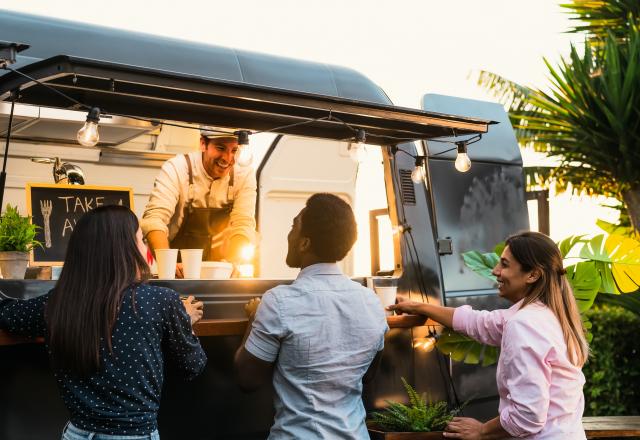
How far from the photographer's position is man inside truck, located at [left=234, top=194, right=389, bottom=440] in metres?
3.04

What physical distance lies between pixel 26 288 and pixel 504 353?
1.89 m

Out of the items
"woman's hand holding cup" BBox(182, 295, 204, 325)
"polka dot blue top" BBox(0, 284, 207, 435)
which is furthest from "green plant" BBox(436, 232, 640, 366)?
"polka dot blue top" BBox(0, 284, 207, 435)

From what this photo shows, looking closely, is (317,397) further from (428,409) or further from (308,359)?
(428,409)

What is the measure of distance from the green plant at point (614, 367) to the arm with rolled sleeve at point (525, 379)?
655 centimetres

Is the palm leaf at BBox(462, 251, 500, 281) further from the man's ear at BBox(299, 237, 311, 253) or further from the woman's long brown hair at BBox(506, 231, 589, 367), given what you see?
the man's ear at BBox(299, 237, 311, 253)

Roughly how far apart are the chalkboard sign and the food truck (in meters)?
0.44

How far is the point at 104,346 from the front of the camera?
2686 mm

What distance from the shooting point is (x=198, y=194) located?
212 inches

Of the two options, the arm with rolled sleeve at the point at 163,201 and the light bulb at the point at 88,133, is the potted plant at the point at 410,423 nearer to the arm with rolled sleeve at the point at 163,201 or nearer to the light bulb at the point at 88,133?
the arm with rolled sleeve at the point at 163,201

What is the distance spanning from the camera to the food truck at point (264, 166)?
3.61 m

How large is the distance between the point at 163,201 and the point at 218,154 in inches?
16.3

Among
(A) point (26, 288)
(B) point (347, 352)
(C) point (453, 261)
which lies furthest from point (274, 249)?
(B) point (347, 352)

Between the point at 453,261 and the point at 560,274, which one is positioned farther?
the point at 453,261

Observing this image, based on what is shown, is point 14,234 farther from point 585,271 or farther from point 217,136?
point 585,271
